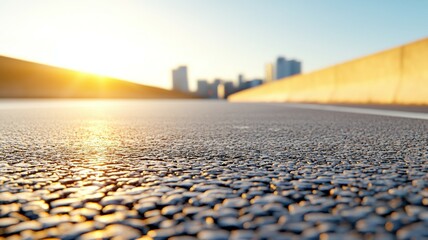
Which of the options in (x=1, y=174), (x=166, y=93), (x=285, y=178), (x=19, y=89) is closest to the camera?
(x=285, y=178)

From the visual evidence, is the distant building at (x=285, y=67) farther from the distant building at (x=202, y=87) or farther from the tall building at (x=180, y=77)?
the tall building at (x=180, y=77)

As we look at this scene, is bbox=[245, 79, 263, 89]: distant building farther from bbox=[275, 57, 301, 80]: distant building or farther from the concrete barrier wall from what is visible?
the concrete barrier wall

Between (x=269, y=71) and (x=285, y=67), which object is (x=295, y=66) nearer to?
(x=285, y=67)

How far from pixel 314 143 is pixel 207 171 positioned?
1366 millimetres

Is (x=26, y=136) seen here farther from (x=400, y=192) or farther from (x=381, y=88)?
(x=381, y=88)

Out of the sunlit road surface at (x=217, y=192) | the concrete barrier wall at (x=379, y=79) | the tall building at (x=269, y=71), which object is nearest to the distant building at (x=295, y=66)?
the tall building at (x=269, y=71)

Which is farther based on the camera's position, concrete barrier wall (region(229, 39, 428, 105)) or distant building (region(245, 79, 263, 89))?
distant building (region(245, 79, 263, 89))

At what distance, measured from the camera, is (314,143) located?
10.1ft

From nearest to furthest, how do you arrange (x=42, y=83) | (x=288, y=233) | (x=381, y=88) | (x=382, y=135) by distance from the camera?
(x=288, y=233), (x=382, y=135), (x=381, y=88), (x=42, y=83)


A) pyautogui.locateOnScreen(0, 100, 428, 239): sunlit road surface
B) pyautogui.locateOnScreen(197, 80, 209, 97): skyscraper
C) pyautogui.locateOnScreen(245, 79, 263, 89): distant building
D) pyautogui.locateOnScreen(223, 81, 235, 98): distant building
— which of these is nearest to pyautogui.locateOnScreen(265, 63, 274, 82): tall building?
pyautogui.locateOnScreen(245, 79, 263, 89): distant building

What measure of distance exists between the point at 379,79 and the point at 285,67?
166m

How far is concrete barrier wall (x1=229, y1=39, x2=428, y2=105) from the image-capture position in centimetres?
795

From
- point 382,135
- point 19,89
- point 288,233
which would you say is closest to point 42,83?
point 19,89

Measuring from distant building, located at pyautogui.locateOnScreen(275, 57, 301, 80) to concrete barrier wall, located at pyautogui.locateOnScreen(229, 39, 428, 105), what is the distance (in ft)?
515
